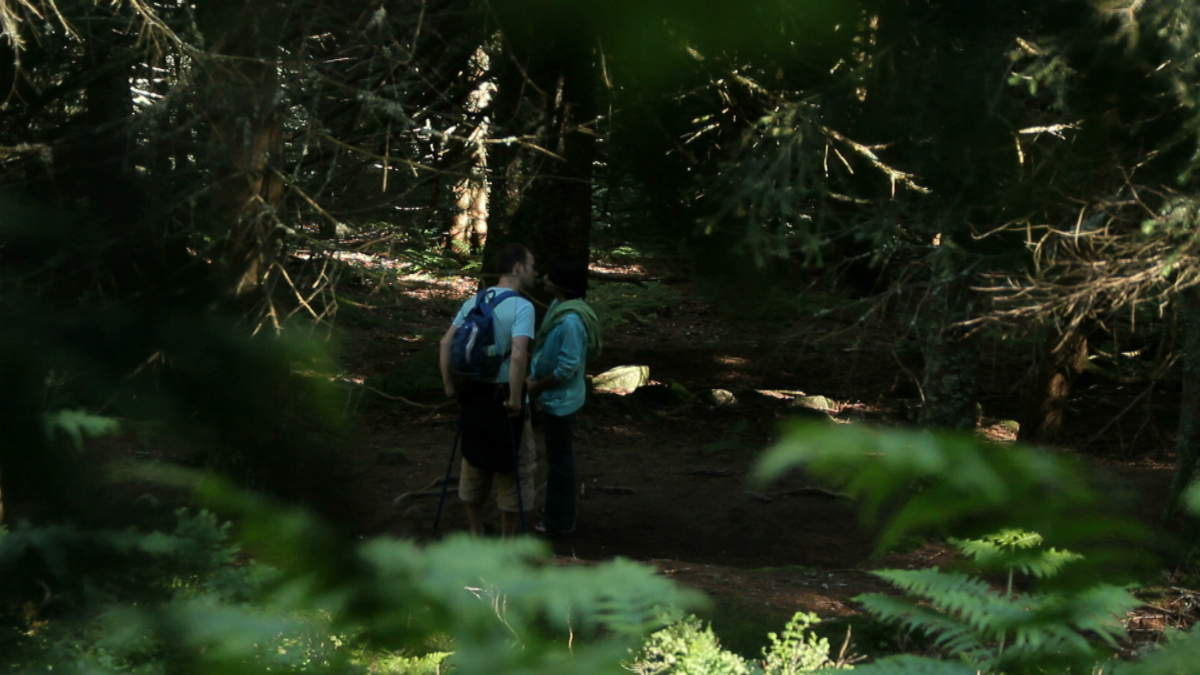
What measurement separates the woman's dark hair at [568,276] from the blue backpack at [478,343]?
0.60m

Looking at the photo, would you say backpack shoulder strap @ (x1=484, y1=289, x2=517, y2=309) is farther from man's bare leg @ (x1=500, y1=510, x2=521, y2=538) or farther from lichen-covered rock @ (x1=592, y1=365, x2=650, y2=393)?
lichen-covered rock @ (x1=592, y1=365, x2=650, y2=393)

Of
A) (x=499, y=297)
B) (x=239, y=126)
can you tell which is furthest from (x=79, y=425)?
(x=499, y=297)

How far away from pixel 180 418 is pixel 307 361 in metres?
0.09

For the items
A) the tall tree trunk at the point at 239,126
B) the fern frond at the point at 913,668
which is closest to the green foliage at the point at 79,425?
the tall tree trunk at the point at 239,126

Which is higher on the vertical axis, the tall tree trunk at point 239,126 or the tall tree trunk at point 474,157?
the tall tree trunk at point 474,157

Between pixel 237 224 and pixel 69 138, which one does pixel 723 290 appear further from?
pixel 69 138

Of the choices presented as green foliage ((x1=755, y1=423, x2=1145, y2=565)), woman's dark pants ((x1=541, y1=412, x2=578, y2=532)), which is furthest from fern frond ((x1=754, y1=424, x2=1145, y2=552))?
woman's dark pants ((x1=541, y1=412, x2=578, y2=532))

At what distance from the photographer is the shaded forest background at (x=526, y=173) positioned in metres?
0.74

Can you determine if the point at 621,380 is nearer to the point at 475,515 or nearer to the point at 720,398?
the point at 720,398

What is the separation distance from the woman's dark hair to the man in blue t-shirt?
0.27 meters

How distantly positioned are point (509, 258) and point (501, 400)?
82cm

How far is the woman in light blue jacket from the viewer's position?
6297 millimetres

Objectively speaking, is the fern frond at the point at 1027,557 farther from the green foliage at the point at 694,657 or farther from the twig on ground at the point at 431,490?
the twig on ground at the point at 431,490

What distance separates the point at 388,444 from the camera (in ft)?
31.8
